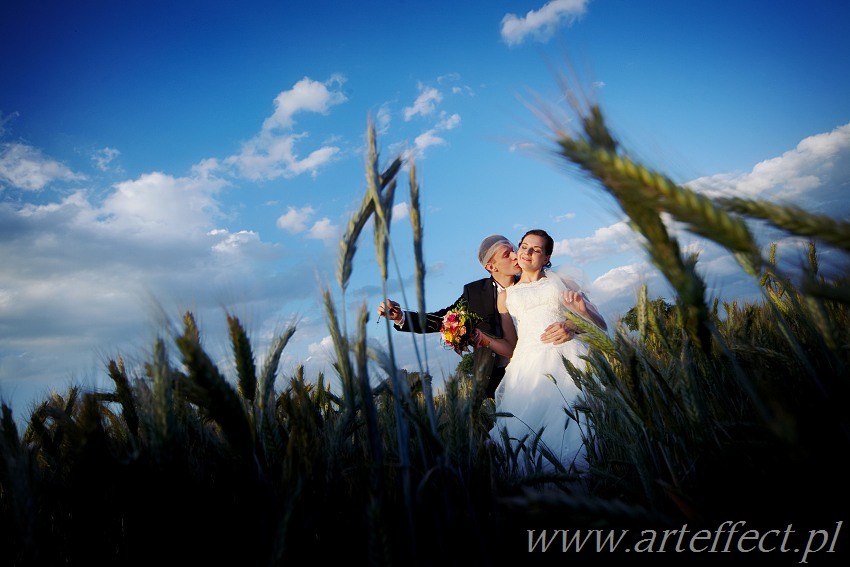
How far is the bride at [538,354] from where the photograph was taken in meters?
4.58

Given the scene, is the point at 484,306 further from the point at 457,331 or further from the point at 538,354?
the point at 538,354

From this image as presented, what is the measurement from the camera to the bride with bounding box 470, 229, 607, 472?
4.58 metres

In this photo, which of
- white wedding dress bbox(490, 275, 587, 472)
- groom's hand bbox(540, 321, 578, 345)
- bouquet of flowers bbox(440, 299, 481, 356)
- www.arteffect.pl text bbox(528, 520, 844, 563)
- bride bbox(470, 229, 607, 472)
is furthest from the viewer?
bouquet of flowers bbox(440, 299, 481, 356)

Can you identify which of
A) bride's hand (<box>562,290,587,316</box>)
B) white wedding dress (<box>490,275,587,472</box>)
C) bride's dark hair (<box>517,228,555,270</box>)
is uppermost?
bride's dark hair (<box>517,228,555,270</box>)

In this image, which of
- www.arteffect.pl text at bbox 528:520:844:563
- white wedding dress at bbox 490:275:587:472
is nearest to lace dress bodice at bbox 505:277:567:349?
white wedding dress at bbox 490:275:587:472

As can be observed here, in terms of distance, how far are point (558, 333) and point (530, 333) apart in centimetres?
59

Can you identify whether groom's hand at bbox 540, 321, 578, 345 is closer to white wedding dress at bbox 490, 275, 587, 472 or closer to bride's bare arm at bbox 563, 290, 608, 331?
white wedding dress at bbox 490, 275, 587, 472

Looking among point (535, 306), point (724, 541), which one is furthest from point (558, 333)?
point (724, 541)

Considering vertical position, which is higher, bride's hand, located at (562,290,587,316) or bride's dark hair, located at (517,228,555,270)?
→ bride's dark hair, located at (517,228,555,270)

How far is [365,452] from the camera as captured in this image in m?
1.83

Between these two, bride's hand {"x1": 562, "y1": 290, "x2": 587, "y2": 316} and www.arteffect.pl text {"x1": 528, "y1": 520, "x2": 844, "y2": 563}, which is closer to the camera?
www.arteffect.pl text {"x1": 528, "y1": 520, "x2": 844, "y2": 563}

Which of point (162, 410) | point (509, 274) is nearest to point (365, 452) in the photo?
point (162, 410)

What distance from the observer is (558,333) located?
5.16 m

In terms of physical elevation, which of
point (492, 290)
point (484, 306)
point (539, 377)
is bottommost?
point (539, 377)
